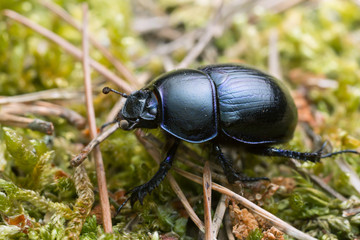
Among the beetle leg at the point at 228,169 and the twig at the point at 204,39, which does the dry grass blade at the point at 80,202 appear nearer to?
the beetle leg at the point at 228,169

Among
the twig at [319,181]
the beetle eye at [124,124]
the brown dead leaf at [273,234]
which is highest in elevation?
the beetle eye at [124,124]

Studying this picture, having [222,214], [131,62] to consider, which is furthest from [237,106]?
[131,62]

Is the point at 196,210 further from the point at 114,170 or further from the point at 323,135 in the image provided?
the point at 323,135

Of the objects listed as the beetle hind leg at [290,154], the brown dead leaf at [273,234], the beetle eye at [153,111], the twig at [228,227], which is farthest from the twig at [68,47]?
the brown dead leaf at [273,234]

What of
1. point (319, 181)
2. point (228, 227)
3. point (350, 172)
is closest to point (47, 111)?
point (228, 227)

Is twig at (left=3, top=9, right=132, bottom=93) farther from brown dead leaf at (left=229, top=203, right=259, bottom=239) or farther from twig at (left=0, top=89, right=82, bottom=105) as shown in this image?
brown dead leaf at (left=229, top=203, right=259, bottom=239)

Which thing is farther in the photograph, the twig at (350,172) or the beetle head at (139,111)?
the twig at (350,172)

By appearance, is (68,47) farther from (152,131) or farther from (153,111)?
(153,111)

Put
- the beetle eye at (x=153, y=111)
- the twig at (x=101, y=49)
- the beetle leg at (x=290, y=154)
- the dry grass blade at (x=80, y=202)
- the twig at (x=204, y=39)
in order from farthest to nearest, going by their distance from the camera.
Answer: the twig at (x=204, y=39)
the twig at (x=101, y=49)
the beetle leg at (x=290, y=154)
the beetle eye at (x=153, y=111)
the dry grass blade at (x=80, y=202)
